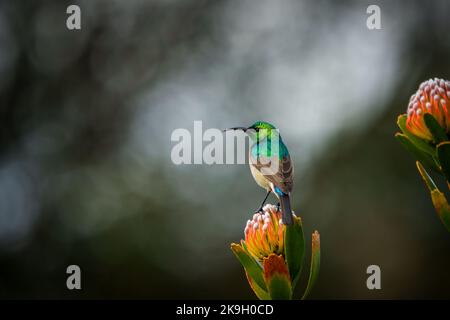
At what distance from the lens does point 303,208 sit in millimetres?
4910

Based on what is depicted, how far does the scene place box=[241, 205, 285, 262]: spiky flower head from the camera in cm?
129

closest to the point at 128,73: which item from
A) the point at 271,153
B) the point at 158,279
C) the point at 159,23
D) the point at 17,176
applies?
the point at 159,23

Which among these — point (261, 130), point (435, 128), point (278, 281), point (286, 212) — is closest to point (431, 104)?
point (435, 128)

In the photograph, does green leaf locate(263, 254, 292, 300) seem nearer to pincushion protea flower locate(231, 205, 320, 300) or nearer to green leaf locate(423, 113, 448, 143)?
pincushion protea flower locate(231, 205, 320, 300)

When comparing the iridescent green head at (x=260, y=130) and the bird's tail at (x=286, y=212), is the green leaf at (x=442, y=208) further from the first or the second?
the iridescent green head at (x=260, y=130)

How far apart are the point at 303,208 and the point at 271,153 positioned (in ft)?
9.73

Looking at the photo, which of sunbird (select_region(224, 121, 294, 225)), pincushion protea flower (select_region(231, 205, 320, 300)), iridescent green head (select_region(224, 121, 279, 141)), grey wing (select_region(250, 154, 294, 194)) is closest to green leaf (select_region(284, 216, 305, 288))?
pincushion protea flower (select_region(231, 205, 320, 300))

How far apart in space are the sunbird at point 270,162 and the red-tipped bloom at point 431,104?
44 centimetres

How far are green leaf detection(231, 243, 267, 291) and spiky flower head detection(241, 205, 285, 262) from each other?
0.12 ft

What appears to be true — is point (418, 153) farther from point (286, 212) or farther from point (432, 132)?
point (286, 212)

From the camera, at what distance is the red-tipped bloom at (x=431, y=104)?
4.17 ft

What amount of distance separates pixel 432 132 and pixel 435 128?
0.05 feet

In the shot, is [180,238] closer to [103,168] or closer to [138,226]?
[138,226]

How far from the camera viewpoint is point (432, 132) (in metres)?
1.27
